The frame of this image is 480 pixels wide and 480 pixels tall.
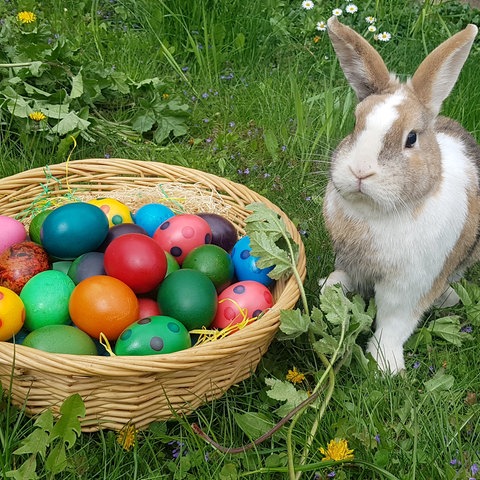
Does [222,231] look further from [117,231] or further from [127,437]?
[127,437]

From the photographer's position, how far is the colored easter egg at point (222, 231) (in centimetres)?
259

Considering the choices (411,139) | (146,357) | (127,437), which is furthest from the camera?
(411,139)

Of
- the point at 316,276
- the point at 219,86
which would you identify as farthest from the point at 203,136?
the point at 316,276

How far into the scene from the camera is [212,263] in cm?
235

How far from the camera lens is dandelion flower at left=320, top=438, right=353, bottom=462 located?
186 centimetres

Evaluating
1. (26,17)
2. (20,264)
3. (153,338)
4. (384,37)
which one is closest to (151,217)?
(20,264)

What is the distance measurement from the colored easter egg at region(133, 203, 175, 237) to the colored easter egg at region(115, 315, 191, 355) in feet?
2.09

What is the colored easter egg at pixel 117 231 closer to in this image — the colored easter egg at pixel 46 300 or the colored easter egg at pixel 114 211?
the colored easter egg at pixel 114 211

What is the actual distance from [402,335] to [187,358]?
834 mm

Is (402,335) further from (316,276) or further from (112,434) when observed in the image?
(112,434)

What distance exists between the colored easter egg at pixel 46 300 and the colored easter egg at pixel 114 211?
16.3 inches

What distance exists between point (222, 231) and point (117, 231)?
38 centimetres

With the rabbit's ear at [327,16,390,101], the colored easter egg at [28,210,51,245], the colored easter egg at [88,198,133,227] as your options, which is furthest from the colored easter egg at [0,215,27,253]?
the rabbit's ear at [327,16,390,101]

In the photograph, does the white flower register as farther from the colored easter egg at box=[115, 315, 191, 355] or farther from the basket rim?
the colored easter egg at box=[115, 315, 191, 355]
